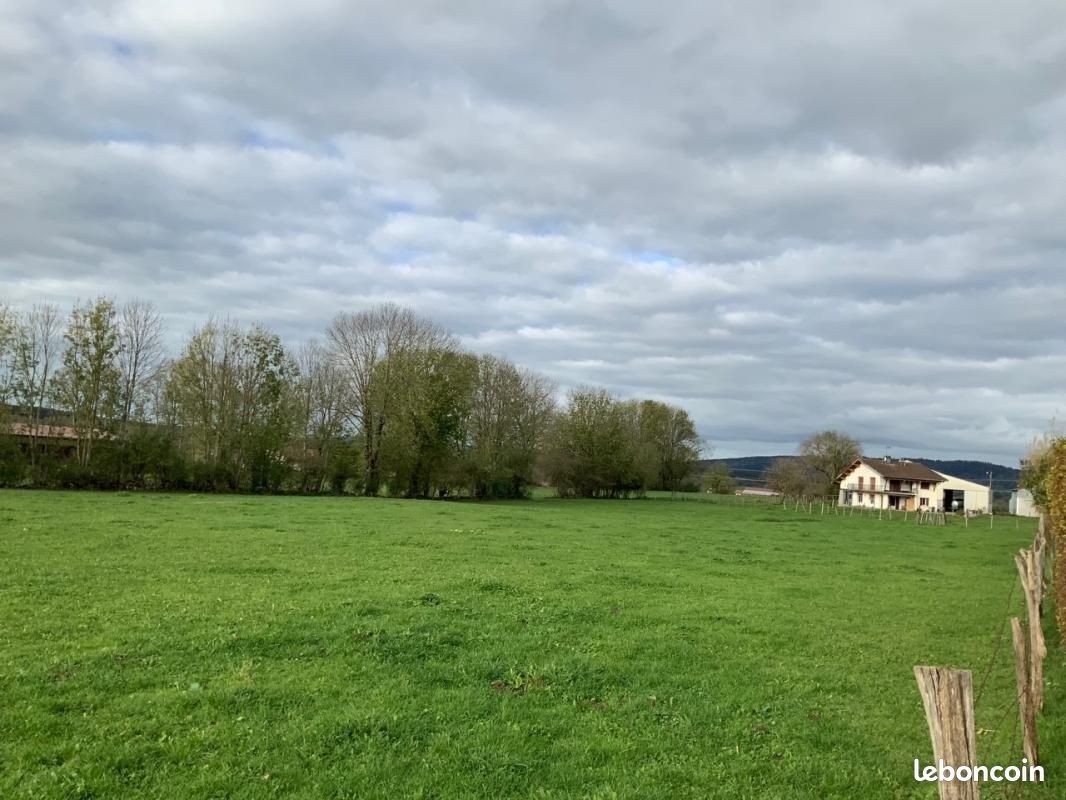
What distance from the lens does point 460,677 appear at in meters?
9.06

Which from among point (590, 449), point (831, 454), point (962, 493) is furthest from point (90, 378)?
point (962, 493)

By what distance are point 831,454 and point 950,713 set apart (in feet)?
398

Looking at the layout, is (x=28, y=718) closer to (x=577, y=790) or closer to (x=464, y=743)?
(x=464, y=743)

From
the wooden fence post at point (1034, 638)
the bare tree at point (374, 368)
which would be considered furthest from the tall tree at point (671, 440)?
the wooden fence post at point (1034, 638)

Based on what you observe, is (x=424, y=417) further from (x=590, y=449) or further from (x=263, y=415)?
(x=590, y=449)

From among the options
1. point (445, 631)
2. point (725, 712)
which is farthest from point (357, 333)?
point (725, 712)

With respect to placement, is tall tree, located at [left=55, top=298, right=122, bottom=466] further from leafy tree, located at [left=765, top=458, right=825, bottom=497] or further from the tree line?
leafy tree, located at [left=765, top=458, right=825, bottom=497]

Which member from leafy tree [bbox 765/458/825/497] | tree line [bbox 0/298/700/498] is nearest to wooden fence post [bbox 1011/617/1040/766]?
tree line [bbox 0/298/700/498]

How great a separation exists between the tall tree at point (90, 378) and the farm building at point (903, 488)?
336 feet

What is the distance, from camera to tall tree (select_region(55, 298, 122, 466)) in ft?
155

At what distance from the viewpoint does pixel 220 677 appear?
27.6 ft

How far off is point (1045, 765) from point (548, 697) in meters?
4.98

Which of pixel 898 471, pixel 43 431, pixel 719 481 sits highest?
pixel 898 471

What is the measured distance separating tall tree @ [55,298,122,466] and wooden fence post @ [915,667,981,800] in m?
52.3
